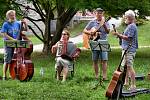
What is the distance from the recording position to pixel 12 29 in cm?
1107

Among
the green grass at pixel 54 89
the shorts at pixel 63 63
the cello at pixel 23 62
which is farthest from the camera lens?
the shorts at pixel 63 63

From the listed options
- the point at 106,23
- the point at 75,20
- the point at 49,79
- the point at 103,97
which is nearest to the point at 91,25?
the point at 106,23

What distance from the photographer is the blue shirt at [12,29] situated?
433 inches

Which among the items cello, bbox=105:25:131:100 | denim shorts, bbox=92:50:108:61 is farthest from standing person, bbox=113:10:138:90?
denim shorts, bbox=92:50:108:61

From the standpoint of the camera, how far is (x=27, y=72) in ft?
35.3

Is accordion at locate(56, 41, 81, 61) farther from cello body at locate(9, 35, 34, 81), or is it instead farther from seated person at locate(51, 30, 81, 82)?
cello body at locate(9, 35, 34, 81)

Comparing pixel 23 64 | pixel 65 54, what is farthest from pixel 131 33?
pixel 23 64

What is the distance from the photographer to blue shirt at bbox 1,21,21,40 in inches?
433

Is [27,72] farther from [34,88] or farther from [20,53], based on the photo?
[34,88]

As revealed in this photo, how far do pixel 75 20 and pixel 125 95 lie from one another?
36355mm

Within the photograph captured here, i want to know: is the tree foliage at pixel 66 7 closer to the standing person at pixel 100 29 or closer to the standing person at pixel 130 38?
the standing person at pixel 100 29

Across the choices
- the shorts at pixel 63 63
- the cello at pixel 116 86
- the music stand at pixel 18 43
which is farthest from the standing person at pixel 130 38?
the music stand at pixel 18 43

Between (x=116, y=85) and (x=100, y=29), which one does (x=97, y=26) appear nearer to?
(x=100, y=29)

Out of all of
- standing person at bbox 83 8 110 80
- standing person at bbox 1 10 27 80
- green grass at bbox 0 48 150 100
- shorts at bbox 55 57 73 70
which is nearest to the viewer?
green grass at bbox 0 48 150 100
